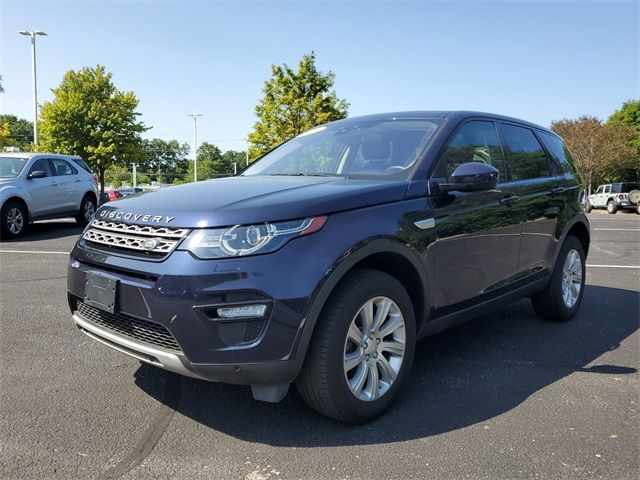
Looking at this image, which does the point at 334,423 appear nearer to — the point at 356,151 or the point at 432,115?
the point at 356,151

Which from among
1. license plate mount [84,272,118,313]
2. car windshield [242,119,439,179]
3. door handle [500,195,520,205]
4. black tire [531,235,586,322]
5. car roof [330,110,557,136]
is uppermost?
→ car roof [330,110,557,136]

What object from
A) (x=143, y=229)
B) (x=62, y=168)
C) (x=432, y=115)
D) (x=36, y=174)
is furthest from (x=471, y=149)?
(x=62, y=168)

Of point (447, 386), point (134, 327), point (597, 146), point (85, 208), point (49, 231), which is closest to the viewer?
point (134, 327)

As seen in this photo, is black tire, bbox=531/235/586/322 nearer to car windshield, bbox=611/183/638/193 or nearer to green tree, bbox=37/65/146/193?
green tree, bbox=37/65/146/193

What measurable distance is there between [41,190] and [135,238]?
9636 millimetres

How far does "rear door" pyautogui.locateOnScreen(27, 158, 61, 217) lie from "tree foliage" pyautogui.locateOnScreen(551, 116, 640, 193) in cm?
3907

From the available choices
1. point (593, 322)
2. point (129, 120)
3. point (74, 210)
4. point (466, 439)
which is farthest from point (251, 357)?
point (129, 120)

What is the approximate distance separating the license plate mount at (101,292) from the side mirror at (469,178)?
1921 millimetres

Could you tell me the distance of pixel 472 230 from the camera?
3471 mm

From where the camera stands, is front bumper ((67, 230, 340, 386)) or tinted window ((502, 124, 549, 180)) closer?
front bumper ((67, 230, 340, 386))

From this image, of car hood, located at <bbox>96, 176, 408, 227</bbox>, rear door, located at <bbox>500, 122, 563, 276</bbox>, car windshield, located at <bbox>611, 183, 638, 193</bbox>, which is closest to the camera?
car hood, located at <bbox>96, 176, 408, 227</bbox>

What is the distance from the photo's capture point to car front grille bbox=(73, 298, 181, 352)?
8.30ft

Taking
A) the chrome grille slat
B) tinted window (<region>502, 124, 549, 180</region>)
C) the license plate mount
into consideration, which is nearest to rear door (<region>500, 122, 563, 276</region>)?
tinted window (<region>502, 124, 549, 180</region>)

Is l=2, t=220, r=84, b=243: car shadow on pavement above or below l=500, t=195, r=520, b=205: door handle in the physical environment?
below
